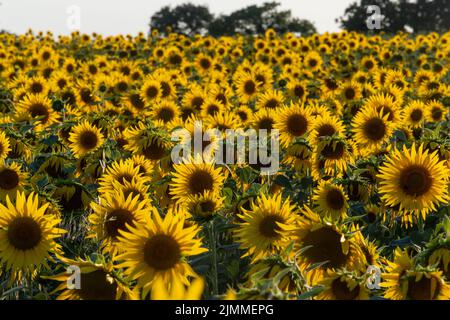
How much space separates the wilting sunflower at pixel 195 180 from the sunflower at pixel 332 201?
798 mm

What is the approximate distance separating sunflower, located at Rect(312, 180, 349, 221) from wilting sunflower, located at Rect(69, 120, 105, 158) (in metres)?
2.72

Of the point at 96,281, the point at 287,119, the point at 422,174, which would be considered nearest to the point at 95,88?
the point at 287,119

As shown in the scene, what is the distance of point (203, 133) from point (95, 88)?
4912 mm

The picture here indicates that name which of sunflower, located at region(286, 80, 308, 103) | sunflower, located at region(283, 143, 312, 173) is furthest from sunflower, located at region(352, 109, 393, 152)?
sunflower, located at region(286, 80, 308, 103)

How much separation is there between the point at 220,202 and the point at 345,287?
4.51 feet

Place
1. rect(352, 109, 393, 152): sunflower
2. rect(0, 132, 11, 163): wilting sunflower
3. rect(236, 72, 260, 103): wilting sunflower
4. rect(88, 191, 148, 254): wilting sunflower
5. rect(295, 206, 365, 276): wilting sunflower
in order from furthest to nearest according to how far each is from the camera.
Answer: rect(236, 72, 260, 103): wilting sunflower < rect(352, 109, 393, 152): sunflower < rect(0, 132, 11, 163): wilting sunflower < rect(88, 191, 148, 254): wilting sunflower < rect(295, 206, 365, 276): wilting sunflower

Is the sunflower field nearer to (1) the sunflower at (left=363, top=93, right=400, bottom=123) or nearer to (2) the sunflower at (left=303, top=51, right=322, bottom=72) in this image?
(1) the sunflower at (left=363, top=93, right=400, bottom=123)

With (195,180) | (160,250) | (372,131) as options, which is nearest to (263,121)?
(372,131)

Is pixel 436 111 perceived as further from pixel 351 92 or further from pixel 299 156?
pixel 299 156

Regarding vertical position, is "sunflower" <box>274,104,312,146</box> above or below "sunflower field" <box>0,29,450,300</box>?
above

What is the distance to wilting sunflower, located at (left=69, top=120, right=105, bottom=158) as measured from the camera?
21.1 ft

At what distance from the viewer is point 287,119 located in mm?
6641

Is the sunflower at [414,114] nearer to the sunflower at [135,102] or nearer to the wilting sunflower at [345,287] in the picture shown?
the sunflower at [135,102]

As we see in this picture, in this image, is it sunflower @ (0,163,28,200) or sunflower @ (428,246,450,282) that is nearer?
sunflower @ (428,246,450,282)
